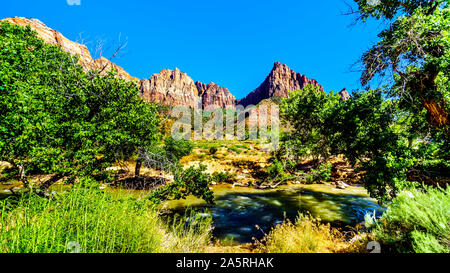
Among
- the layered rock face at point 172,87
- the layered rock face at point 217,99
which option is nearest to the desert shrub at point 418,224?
the layered rock face at point 172,87

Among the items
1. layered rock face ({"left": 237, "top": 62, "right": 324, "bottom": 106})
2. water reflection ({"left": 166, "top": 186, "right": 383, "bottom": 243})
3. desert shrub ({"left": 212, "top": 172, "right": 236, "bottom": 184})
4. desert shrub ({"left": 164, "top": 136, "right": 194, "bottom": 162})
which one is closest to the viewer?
water reflection ({"left": 166, "top": 186, "right": 383, "bottom": 243})

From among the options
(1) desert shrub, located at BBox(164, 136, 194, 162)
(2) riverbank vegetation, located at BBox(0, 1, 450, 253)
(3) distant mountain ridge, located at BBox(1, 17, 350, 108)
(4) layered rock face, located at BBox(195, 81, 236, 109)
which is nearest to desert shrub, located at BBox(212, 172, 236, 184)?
(1) desert shrub, located at BBox(164, 136, 194, 162)

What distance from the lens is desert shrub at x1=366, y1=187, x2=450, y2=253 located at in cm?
280

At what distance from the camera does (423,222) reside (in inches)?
125

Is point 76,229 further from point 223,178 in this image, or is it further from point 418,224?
point 223,178

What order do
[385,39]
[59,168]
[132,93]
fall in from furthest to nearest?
[132,93] < [385,39] < [59,168]

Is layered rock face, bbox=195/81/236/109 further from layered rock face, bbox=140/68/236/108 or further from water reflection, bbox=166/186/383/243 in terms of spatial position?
water reflection, bbox=166/186/383/243

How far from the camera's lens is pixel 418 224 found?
3.37m

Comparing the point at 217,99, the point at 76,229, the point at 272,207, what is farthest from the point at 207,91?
the point at 76,229

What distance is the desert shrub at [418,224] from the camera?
9.18 ft
